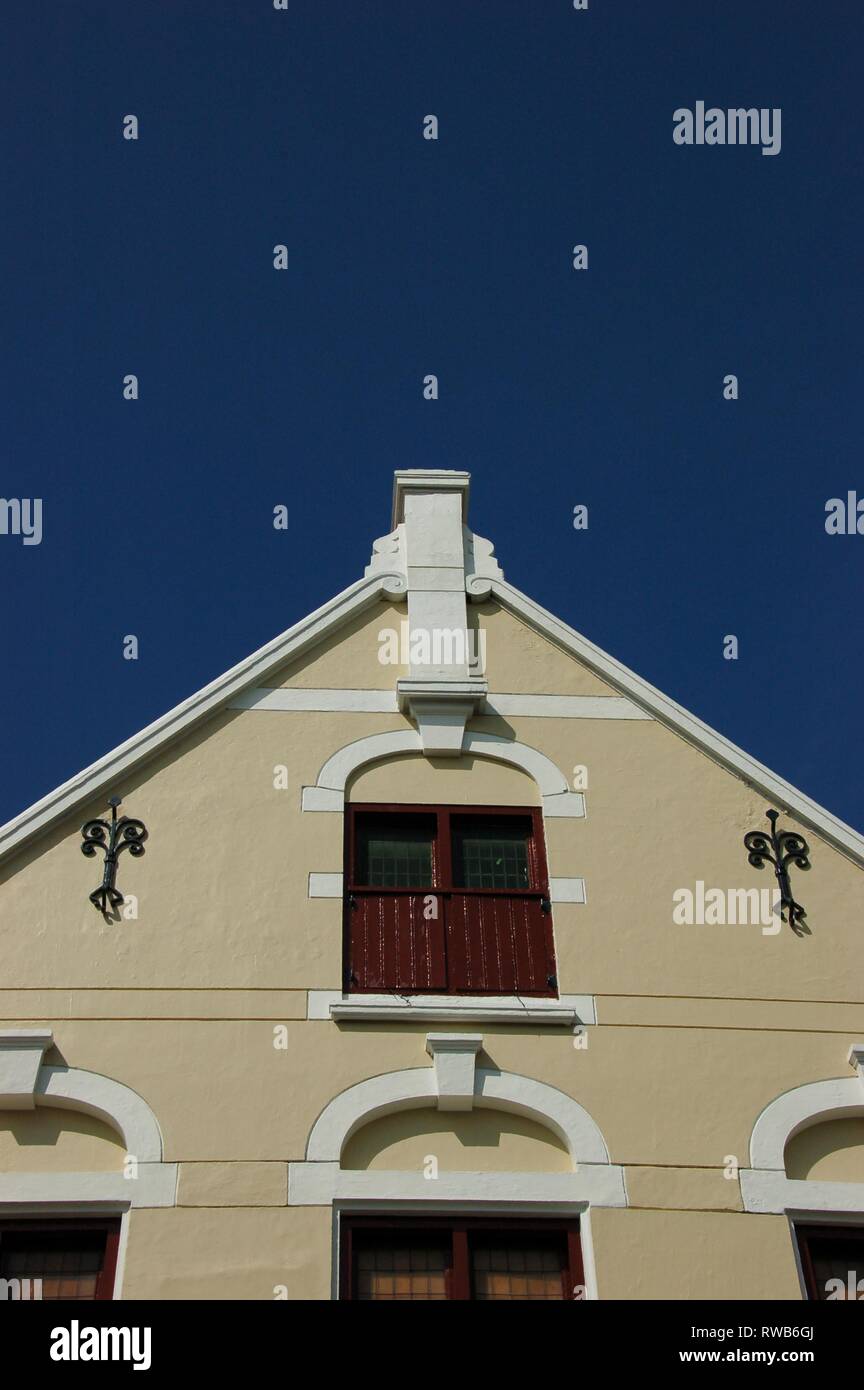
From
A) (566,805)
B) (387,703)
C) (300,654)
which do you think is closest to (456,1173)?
(566,805)

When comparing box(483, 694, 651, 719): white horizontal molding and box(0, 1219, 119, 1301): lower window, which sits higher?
box(483, 694, 651, 719): white horizontal molding

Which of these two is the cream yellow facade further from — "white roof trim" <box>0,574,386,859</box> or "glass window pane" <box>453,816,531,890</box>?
"glass window pane" <box>453,816,531,890</box>

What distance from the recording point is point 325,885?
11867 mm

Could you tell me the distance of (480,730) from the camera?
13203 mm

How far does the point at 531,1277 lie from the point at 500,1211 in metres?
0.44

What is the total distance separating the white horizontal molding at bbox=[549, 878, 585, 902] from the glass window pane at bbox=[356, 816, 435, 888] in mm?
943

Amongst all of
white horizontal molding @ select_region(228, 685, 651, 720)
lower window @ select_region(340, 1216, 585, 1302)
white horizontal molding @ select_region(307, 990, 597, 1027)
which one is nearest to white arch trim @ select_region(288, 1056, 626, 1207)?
lower window @ select_region(340, 1216, 585, 1302)

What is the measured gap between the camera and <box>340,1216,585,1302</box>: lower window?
10008mm

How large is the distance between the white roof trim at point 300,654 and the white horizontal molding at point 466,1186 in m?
3.52

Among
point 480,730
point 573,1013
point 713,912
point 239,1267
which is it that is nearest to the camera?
point 239,1267

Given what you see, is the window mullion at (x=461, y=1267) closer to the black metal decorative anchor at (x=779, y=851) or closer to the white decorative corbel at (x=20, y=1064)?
the white decorative corbel at (x=20, y=1064)
